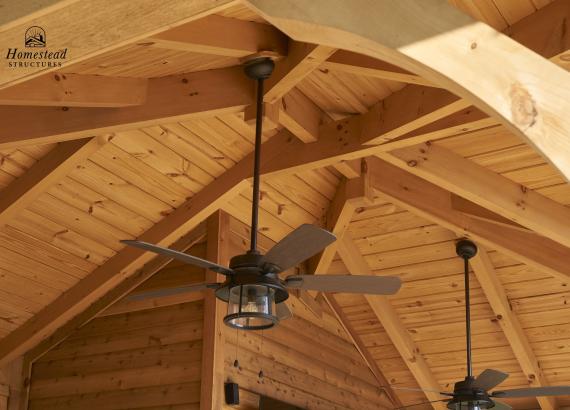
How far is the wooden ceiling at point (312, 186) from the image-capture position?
178 inches

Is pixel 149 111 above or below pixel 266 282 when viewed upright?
above

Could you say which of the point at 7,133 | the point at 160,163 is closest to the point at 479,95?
the point at 7,133

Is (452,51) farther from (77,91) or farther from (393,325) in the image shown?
(393,325)

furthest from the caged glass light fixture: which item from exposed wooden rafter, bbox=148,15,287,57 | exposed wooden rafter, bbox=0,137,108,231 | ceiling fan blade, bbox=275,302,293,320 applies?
exposed wooden rafter, bbox=0,137,108,231

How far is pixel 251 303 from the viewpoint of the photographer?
406 cm

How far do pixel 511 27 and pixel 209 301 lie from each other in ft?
9.26

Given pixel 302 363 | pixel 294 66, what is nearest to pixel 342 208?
pixel 302 363

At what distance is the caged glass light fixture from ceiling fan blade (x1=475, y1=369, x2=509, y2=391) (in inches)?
78.8

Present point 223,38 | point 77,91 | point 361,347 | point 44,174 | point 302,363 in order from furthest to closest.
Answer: point 361,347
point 302,363
point 44,174
point 77,91
point 223,38

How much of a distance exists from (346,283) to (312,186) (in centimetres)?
240

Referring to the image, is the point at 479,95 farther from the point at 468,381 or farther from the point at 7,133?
the point at 468,381

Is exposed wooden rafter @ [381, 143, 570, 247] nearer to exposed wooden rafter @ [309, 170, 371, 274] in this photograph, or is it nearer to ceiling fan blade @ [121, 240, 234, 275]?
exposed wooden rafter @ [309, 170, 371, 274]

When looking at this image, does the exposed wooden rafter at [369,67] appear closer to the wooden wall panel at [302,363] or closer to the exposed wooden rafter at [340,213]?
the exposed wooden rafter at [340,213]

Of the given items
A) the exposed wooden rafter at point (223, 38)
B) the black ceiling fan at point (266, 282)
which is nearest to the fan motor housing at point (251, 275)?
the black ceiling fan at point (266, 282)
